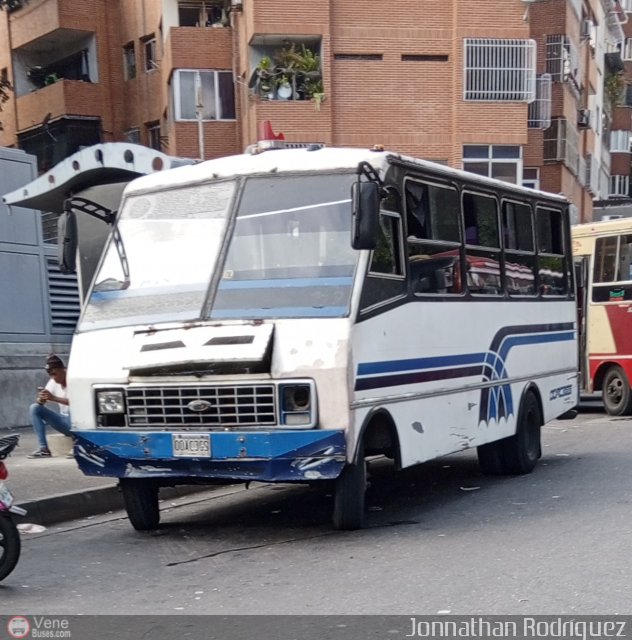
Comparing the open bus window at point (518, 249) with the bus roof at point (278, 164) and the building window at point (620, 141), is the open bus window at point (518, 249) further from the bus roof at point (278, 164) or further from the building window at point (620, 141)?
the building window at point (620, 141)

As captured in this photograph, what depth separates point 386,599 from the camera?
20.5 feet

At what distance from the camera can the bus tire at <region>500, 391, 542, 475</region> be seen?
1133 cm

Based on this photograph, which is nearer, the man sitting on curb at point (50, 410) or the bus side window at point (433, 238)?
the bus side window at point (433, 238)

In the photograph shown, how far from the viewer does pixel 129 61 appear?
34.8 meters

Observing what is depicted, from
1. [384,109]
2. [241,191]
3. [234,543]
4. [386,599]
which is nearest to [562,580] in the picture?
[386,599]

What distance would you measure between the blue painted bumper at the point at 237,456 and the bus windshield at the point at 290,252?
0.89 m

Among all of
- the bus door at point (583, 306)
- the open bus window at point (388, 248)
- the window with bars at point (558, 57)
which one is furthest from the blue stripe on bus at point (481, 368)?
the window with bars at point (558, 57)

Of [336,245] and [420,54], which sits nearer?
[336,245]

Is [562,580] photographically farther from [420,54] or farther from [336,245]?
[420,54]

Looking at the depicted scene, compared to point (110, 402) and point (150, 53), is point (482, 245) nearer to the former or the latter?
point (110, 402)

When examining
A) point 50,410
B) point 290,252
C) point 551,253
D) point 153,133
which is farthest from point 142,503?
point 153,133

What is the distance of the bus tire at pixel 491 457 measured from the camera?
11.4 m

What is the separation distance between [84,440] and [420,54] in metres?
23.5

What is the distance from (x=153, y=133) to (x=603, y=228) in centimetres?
1889
